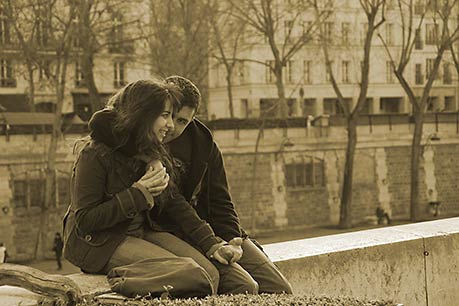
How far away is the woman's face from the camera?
11.5 feet

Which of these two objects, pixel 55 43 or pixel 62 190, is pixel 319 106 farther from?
pixel 55 43

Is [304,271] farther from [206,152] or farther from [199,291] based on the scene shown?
[199,291]

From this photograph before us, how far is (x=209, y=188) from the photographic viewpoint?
155 inches

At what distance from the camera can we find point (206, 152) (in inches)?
151

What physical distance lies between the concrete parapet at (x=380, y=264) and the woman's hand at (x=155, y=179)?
1115 millimetres

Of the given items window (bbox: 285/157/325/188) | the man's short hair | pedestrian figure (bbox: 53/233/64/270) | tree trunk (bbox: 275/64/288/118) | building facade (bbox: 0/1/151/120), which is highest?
building facade (bbox: 0/1/151/120)

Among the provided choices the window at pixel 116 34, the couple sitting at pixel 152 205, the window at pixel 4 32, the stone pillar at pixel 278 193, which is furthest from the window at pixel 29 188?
the couple sitting at pixel 152 205

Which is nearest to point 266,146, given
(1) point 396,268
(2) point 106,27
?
(2) point 106,27

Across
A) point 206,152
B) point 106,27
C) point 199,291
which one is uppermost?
point 106,27

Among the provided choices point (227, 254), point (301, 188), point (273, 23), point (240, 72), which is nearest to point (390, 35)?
point (240, 72)

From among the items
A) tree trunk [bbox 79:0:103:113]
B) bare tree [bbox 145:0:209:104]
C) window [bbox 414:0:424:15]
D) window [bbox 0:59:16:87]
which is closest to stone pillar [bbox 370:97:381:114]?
window [bbox 414:0:424:15]

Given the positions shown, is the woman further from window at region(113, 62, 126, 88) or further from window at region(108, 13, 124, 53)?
window at region(113, 62, 126, 88)

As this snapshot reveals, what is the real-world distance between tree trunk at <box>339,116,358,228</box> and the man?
26.4 meters

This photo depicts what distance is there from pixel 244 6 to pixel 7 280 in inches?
1175
